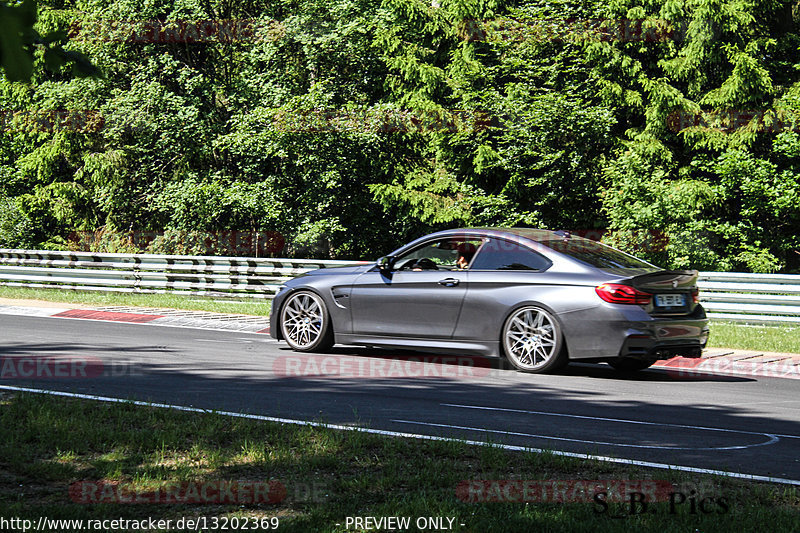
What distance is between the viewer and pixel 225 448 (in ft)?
19.7

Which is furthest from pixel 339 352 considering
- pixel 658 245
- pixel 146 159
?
pixel 146 159

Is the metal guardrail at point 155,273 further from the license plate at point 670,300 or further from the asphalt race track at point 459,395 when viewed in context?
the license plate at point 670,300

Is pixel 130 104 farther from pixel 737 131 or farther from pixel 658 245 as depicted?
pixel 737 131

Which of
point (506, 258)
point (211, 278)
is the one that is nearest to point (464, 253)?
point (506, 258)

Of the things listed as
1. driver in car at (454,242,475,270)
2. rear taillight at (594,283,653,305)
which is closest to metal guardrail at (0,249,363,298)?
driver in car at (454,242,475,270)

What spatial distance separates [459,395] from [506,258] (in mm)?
2439

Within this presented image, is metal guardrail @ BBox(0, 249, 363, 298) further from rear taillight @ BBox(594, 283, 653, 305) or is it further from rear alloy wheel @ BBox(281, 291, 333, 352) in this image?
rear taillight @ BBox(594, 283, 653, 305)

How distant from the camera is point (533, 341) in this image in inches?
405

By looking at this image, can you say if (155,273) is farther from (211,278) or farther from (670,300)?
(670,300)

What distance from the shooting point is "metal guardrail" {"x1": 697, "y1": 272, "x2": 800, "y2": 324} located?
53.3ft

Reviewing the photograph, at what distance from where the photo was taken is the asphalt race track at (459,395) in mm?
6777

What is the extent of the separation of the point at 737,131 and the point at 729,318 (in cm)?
1346

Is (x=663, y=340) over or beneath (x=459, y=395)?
over

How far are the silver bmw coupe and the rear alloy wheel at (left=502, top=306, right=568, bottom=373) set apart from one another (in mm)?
11
